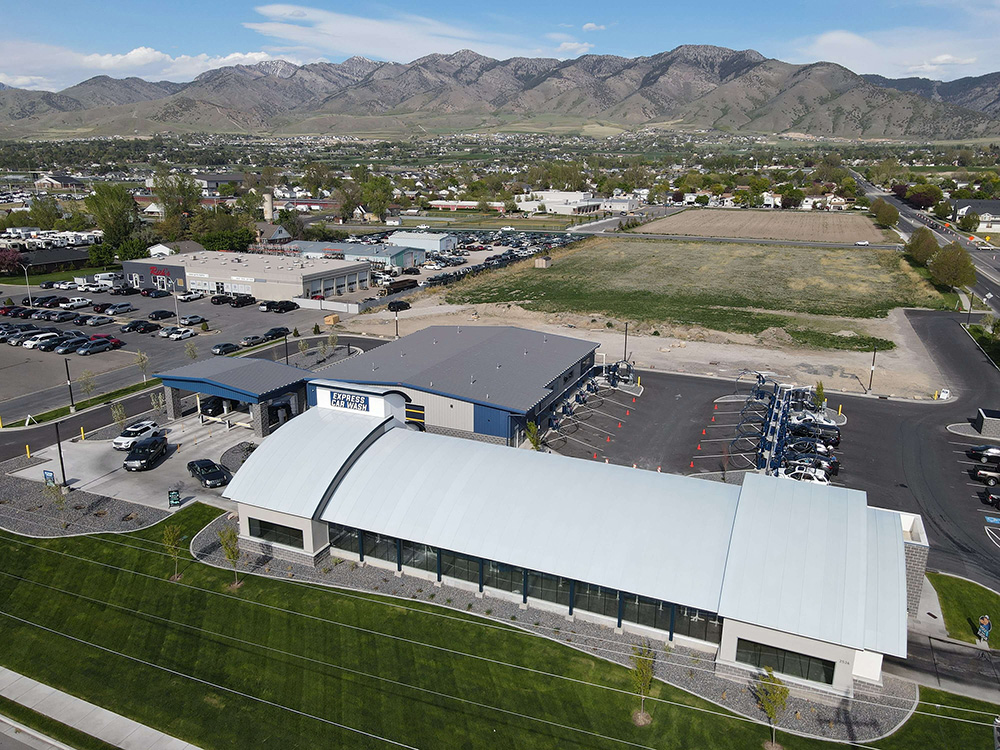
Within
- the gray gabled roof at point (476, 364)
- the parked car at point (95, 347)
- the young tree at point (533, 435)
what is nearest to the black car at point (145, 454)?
the gray gabled roof at point (476, 364)

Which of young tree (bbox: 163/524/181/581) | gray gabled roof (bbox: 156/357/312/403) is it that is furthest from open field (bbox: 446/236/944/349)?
young tree (bbox: 163/524/181/581)

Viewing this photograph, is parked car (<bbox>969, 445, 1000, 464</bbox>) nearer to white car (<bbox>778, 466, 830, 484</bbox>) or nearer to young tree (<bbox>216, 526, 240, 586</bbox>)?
white car (<bbox>778, 466, 830, 484</bbox>)

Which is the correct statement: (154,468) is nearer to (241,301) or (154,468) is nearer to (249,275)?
(241,301)

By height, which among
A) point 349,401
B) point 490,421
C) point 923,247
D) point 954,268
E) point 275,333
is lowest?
point 275,333

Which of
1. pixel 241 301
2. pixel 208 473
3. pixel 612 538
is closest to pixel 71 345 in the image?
pixel 241 301

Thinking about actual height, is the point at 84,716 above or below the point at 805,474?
below

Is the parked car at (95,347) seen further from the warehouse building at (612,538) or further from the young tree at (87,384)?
the warehouse building at (612,538)
